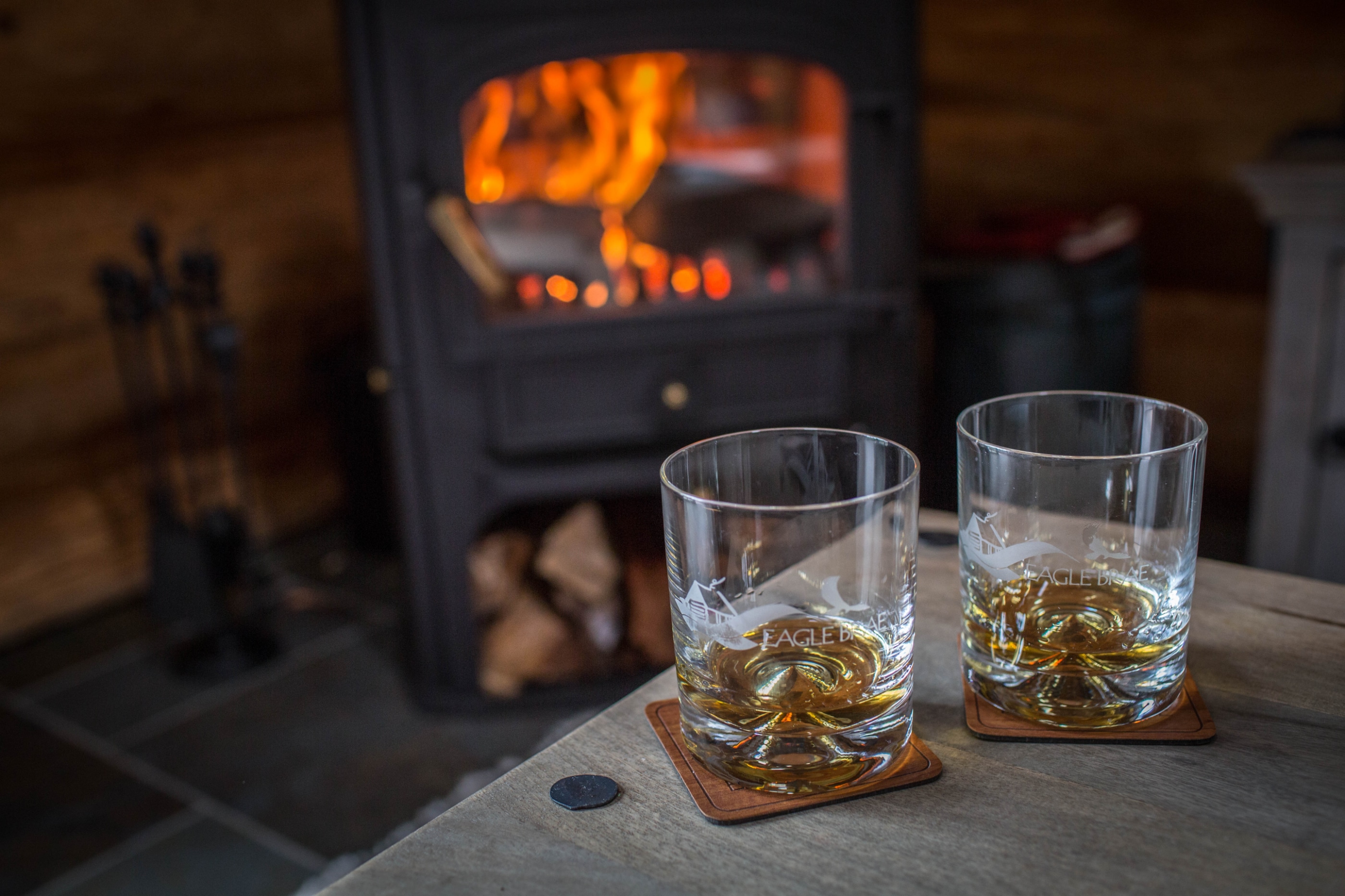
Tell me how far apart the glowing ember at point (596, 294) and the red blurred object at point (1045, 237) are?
640 millimetres

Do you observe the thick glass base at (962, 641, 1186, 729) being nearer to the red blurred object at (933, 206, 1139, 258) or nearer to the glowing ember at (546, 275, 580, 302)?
the glowing ember at (546, 275, 580, 302)

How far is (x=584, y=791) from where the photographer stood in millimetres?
501

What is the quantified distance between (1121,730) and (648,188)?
1.26 meters

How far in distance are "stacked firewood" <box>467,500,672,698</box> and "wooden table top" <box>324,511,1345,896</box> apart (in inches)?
45.7

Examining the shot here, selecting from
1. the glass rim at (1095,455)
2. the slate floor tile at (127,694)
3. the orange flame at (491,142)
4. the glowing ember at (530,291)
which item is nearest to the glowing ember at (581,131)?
the orange flame at (491,142)

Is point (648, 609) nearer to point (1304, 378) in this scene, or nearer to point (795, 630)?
point (1304, 378)

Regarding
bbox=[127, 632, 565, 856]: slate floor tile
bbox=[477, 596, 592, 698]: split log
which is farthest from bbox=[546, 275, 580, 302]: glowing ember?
bbox=[127, 632, 565, 856]: slate floor tile

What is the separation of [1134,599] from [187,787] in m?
1.36

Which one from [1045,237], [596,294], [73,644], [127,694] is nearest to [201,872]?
[127,694]

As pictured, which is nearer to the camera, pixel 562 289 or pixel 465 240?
pixel 465 240

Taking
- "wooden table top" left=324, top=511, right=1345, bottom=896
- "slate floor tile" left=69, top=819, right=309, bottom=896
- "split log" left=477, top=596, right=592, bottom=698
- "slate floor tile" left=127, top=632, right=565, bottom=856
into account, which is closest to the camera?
"wooden table top" left=324, top=511, right=1345, bottom=896

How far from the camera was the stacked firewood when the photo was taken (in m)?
1.70

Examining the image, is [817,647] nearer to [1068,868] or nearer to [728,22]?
[1068,868]

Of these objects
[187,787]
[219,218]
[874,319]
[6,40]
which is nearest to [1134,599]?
[874,319]
